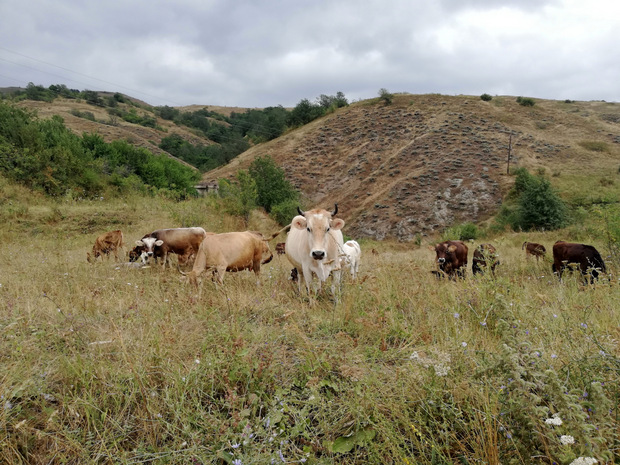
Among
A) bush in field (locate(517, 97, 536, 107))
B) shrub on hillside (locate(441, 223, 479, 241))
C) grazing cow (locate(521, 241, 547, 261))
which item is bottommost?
shrub on hillside (locate(441, 223, 479, 241))

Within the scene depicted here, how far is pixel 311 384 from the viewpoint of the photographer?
2572mm

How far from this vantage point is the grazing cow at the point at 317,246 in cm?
578

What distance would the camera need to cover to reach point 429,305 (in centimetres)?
442

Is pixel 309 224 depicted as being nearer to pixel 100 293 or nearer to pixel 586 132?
pixel 100 293

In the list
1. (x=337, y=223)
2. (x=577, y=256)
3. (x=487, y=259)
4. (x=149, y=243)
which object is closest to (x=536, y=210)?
(x=577, y=256)

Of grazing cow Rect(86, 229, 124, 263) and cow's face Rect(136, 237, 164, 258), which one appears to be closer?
cow's face Rect(136, 237, 164, 258)

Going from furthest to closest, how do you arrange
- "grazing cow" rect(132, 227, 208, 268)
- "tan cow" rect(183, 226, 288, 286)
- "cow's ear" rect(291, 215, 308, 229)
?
1. "grazing cow" rect(132, 227, 208, 268)
2. "tan cow" rect(183, 226, 288, 286)
3. "cow's ear" rect(291, 215, 308, 229)

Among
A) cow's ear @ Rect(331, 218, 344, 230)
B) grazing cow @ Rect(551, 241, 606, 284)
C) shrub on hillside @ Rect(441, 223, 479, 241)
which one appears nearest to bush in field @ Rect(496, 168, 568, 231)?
shrub on hillside @ Rect(441, 223, 479, 241)

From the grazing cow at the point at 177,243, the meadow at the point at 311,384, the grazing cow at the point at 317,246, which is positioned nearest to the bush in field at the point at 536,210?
the grazing cow at the point at 317,246

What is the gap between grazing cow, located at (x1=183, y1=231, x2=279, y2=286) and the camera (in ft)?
22.5

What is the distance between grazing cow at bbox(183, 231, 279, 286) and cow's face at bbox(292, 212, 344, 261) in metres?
1.65

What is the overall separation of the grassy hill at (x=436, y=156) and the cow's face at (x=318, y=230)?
28.9 meters

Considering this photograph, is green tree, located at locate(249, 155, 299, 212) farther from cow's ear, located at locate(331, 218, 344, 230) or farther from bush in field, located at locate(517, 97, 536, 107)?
bush in field, located at locate(517, 97, 536, 107)

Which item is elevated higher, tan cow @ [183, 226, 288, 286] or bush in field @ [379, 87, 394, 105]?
bush in field @ [379, 87, 394, 105]
